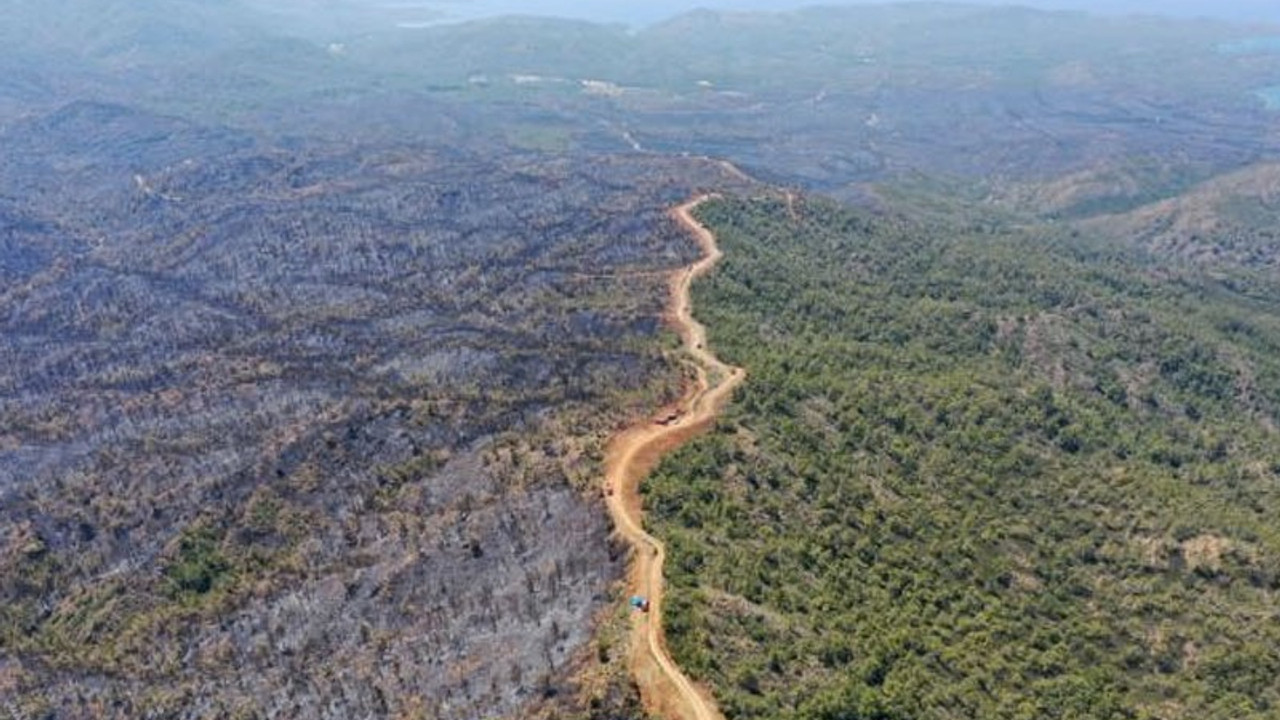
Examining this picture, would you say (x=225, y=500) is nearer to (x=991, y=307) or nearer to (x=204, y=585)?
(x=204, y=585)

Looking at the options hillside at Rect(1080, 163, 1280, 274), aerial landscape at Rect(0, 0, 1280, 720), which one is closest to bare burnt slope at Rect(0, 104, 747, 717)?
aerial landscape at Rect(0, 0, 1280, 720)

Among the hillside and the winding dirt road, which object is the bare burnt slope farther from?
the hillside

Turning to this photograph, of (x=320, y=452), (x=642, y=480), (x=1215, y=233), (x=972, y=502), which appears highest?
(x=642, y=480)

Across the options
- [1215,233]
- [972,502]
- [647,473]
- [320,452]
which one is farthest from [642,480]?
[1215,233]

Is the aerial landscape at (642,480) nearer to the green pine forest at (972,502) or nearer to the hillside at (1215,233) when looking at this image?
the green pine forest at (972,502)

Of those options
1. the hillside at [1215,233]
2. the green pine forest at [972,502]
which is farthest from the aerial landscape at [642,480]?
the hillside at [1215,233]

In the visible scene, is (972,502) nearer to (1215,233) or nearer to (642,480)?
(642,480)
